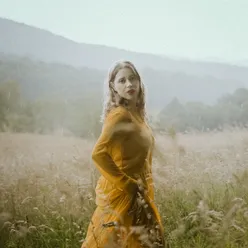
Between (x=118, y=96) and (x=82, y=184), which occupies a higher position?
(x=118, y=96)

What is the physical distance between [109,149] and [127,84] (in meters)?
0.36

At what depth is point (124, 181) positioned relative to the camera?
261 centimetres

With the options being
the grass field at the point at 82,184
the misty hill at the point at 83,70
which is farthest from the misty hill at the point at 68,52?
the grass field at the point at 82,184

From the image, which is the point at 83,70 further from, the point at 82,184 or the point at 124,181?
the point at 124,181

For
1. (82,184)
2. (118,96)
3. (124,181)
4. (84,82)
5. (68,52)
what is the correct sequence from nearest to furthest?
(124,181) < (118,96) < (82,184) < (84,82) < (68,52)

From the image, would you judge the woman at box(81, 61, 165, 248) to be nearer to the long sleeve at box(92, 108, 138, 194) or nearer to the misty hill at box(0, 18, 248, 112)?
the long sleeve at box(92, 108, 138, 194)

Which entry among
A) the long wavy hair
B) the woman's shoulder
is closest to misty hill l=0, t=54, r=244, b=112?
the long wavy hair

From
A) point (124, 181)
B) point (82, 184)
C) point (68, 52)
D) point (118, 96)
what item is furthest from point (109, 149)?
point (68, 52)

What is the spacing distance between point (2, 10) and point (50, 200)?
1.38 meters

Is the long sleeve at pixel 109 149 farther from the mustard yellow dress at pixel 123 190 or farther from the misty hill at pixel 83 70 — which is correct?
the misty hill at pixel 83 70

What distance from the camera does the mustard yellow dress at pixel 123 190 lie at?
103 inches

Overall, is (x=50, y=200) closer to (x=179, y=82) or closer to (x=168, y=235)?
(x=168, y=235)

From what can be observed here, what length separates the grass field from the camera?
310cm

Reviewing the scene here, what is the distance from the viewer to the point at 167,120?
10.7 ft
